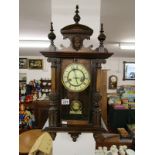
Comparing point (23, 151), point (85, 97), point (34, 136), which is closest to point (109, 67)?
point (34, 136)

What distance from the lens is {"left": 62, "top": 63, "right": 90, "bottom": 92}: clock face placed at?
1490 millimetres

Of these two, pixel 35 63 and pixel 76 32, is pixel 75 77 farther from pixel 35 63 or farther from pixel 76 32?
pixel 35 63

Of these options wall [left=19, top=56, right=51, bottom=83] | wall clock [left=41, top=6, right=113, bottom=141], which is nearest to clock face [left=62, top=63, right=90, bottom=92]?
wall clock [left=41, top=6, right=113, bottom=141]

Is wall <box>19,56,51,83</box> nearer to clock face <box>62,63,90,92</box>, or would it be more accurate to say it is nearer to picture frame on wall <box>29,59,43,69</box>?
picture frame on wall <box>29,59,43,69</box>

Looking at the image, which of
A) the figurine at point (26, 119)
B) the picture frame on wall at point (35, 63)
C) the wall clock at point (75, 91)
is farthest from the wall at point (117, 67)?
the wall clock at point (75, 91)

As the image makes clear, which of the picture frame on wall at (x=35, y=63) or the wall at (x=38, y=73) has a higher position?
the picture frame on wall at (x=35, y=63)

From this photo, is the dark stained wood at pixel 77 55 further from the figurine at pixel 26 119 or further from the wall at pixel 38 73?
the wall at pixel 38 73

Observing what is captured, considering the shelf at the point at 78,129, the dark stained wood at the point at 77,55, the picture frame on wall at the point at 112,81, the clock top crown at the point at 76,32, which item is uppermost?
the clock top crown at the point at 76,32

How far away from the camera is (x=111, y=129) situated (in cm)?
550

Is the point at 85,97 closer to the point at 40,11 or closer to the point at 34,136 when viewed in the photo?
the point at 40,11

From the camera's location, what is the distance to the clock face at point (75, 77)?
4.89 ft

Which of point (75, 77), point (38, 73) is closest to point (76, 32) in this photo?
point (75, 77)

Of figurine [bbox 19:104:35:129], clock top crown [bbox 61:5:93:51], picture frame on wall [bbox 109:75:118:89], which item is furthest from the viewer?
picture frame on wall [bbox 109:75:118:89]
